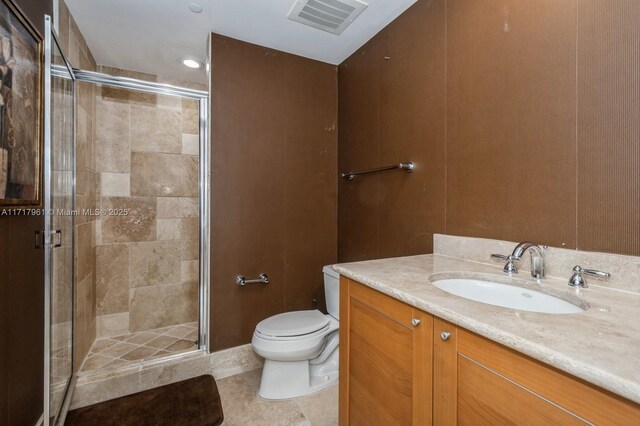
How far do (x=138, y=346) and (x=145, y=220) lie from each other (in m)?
1.03

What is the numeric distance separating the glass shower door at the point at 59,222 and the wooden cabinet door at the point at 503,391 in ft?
5.16

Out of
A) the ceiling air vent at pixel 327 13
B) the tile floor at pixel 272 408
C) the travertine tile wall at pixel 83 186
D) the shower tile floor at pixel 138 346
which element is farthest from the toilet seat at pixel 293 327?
the ceiling air vent at pixel 327 13

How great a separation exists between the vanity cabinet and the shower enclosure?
1.29 meters

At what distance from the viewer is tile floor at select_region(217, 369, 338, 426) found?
5.13 ft

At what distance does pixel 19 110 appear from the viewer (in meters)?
1.06

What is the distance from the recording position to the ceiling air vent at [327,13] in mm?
1713

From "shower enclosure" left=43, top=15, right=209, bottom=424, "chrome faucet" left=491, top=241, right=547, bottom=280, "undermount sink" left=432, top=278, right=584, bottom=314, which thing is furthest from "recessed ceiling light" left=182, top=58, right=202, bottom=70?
"chrome faucet" left=491, top=241, right=547, bottom=280

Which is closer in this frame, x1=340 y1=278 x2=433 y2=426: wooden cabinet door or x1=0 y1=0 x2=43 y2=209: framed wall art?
x1=340 y1=278 x2=433 y2=426: wooden cabinet door

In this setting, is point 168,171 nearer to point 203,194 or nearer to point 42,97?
point 203,194

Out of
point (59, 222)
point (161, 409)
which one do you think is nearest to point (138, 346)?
point (161, 409)

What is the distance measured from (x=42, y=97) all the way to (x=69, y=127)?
51cm

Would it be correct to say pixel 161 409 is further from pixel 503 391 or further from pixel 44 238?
pixel 503 391

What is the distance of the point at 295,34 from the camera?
6.66ft

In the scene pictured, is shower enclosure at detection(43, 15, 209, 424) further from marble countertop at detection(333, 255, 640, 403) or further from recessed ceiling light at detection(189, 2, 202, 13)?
marble countertop at detection(333, 255, 640, 403)
